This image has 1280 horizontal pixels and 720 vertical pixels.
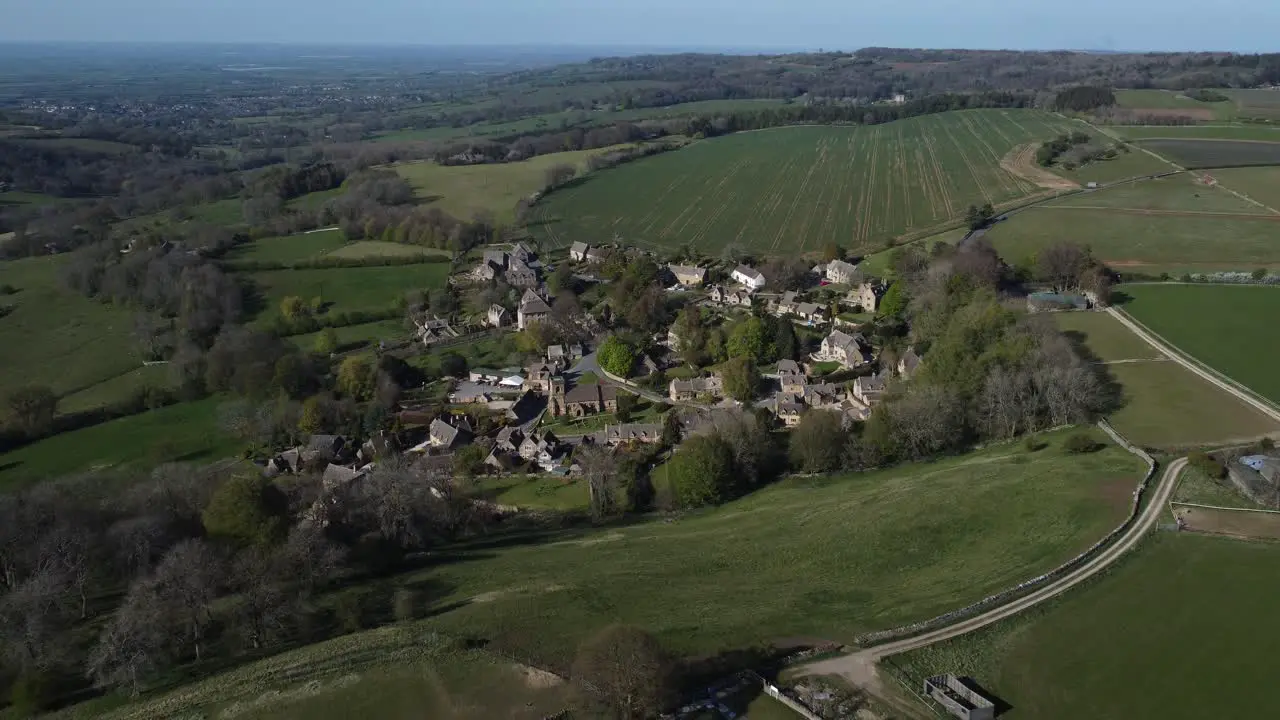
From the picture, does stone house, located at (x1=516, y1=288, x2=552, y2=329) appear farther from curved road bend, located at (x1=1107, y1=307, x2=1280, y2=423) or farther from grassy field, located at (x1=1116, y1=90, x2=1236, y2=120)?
grassy field, located at (x1=1116, y1=90, x2=1236, y2=120)

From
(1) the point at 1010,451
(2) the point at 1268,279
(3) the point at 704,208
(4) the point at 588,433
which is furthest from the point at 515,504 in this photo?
(3) the point at 704,208

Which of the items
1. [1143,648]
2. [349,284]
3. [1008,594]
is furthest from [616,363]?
[349,284]

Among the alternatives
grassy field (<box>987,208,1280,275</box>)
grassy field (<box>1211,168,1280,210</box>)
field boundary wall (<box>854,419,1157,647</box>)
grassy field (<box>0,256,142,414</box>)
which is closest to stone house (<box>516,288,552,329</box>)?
grassy field (<box>0,256,142,414</box>)

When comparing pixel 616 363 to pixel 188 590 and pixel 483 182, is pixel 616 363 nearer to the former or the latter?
pixel 188 590

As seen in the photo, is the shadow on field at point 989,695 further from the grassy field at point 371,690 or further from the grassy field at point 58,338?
the grassy field at point 58,338

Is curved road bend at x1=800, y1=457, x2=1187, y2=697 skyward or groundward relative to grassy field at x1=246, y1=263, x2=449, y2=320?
skyward
